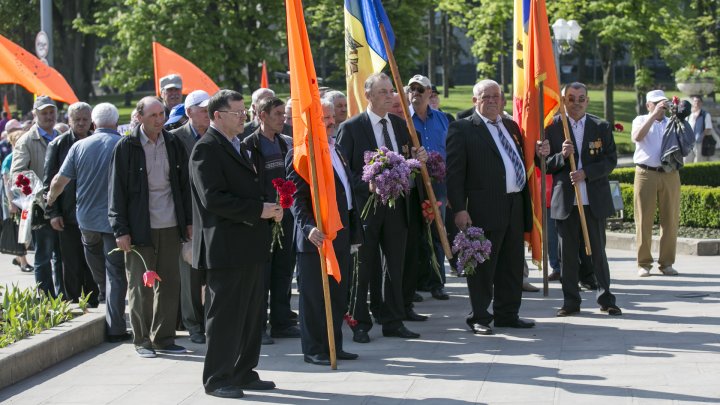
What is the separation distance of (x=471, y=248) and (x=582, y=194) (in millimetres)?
1581

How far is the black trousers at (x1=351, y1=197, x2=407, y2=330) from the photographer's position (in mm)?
9594

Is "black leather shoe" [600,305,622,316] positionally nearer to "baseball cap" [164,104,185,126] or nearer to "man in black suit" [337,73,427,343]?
"man in black suit" [337,73,427,343]

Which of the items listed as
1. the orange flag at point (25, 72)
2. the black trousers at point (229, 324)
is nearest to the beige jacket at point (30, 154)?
the orange flag at point (25, 72)

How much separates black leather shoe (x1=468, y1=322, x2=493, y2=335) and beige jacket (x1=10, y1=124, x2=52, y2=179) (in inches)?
206

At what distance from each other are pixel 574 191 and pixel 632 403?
3.65 metres

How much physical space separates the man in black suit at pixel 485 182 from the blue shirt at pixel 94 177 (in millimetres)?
3028

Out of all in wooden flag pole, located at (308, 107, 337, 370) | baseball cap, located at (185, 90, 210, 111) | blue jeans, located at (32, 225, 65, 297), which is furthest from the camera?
blue jeans, located at (32, 225, 65, 297)

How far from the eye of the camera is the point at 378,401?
7.42 meters

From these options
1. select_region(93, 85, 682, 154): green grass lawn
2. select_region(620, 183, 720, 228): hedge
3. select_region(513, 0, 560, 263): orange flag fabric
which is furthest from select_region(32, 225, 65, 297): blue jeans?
select_region(93, 85, 682, 154): green grass lawn

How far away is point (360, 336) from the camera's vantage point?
9555 millimetres

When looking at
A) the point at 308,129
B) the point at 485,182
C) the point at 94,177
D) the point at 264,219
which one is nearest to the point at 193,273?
the point at 94,177

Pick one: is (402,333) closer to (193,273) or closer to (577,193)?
(193,273)

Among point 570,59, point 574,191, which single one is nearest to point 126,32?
point 574,191

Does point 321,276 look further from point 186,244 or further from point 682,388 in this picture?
point 682,388
